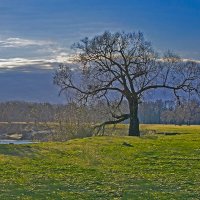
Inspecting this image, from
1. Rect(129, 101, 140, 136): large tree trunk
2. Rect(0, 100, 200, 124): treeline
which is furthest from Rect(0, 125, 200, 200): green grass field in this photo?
Rect(0, 100, 200, 124): treeline

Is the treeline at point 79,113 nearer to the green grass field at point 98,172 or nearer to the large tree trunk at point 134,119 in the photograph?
the large tree trunk at point 134,119

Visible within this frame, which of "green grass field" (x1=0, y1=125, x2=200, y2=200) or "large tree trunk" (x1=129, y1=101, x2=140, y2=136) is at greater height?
"large tree trunk" (x1=129, y1=101, x2=140, y2=136)

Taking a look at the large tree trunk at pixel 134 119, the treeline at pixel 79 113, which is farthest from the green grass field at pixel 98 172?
the treeline at pixel 79 113

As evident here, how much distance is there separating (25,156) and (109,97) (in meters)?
27.1

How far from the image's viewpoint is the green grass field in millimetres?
18062

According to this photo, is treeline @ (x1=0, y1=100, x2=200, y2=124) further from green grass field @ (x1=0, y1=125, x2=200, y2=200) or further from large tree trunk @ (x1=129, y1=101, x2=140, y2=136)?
green grass field @ (x1=0, y1=125, x2=200, y2=200)

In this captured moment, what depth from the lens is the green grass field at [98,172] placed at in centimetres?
1806

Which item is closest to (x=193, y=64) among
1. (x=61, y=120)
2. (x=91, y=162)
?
(x=61, y=120)

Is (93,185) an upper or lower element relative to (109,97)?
lower

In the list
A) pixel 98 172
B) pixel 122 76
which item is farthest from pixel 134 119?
pixel 98 172

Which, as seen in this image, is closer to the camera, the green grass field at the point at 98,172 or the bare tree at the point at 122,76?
the green grass field at the point at 98,172

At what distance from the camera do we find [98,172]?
78.4ft

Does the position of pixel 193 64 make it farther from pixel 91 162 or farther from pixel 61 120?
pixel 91 162

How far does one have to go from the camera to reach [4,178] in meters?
21.4
